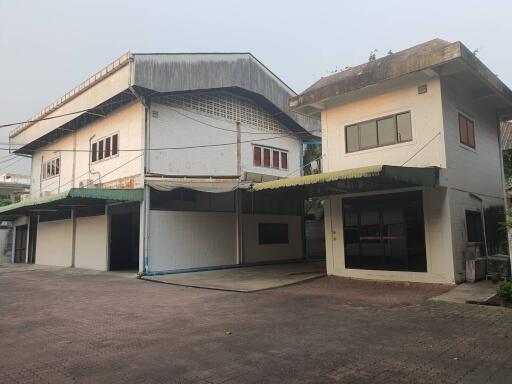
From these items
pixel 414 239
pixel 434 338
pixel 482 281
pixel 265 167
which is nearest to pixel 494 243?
pixel 482 281


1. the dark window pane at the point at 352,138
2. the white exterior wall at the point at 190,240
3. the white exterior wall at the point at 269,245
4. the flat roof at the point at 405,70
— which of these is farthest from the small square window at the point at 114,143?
the dark window pane at the point at 352,138

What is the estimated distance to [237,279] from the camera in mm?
13961

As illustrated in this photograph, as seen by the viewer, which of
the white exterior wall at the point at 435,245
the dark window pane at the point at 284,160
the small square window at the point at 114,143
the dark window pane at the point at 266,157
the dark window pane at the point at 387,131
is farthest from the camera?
the dark window pane at the point at 284,160

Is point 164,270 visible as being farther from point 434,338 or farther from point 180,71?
point 434,338

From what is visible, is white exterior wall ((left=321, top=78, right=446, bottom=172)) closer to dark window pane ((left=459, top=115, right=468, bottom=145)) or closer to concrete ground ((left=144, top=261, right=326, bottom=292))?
dark window pane ((left=459, top=115, right=468, bottom=145))

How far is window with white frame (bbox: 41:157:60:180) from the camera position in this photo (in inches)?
858

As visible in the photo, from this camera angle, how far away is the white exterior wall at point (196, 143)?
52.5ft

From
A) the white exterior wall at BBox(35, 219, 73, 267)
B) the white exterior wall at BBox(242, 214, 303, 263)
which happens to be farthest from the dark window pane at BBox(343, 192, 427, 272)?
the white exterior wall at BBox(35, 219, 73, 267)

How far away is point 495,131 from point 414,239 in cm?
→ 616

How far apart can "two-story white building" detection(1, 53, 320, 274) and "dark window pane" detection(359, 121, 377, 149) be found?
467 centimetres

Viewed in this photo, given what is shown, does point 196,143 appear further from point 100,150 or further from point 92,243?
point 92,243

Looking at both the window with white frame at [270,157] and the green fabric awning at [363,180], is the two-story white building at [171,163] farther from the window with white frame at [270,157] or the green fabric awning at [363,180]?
the green fabric awning at [363,180]

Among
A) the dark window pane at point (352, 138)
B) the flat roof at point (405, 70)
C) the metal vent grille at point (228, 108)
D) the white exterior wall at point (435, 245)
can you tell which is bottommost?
the white exterior wall at point (435, 245)

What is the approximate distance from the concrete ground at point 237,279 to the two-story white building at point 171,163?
95cm
